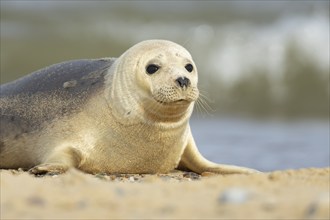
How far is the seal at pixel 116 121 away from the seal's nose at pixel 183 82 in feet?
0.04

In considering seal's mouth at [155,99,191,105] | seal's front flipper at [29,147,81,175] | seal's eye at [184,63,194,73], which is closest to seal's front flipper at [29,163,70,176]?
seal's front flipper at [29,147,81,175]

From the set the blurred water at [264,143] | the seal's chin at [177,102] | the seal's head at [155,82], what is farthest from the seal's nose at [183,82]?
the blurred water at [264,143]

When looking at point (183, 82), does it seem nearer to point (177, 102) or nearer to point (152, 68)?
point (177, 102)

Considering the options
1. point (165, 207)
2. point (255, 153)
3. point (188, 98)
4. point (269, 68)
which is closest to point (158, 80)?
point (188, 98)

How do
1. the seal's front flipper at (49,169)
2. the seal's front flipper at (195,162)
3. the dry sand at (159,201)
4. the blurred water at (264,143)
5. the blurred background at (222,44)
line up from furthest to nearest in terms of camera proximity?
1. the blurred background at (222,44)
2. the blurred water at (264,143)
3. the seal's front flipper at (195,162)
4. the seal's front flipper at (49,169)
5. the dry sand at (159,201)

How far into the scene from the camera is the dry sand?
12.0 feet

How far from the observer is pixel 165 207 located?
3.83m

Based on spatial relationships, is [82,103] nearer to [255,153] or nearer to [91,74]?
[91,74]

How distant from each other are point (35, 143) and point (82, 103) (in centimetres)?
49

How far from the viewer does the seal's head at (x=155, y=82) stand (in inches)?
265

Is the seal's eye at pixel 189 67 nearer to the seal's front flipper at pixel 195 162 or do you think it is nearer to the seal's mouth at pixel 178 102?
the seal's mouth at pixel 178 102

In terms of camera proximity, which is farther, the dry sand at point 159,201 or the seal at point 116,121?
the seal at point 116,121

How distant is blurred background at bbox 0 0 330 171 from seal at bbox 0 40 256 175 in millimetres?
6437

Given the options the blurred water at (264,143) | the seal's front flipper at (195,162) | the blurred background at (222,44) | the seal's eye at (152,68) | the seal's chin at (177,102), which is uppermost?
the blurred background at (222,44)
